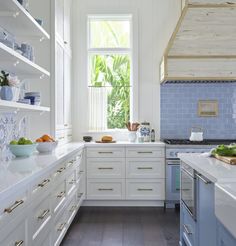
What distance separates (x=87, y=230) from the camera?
3420 millimetres

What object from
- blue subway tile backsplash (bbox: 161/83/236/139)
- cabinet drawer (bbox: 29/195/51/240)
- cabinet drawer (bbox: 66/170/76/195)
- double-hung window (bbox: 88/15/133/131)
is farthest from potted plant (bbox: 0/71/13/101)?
blue subway tile backsplash (bbox: 161/83/236/139)

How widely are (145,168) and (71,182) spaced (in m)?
1.28

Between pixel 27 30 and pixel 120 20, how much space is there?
7.91ft

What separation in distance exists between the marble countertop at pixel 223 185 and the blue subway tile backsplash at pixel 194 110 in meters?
2.52

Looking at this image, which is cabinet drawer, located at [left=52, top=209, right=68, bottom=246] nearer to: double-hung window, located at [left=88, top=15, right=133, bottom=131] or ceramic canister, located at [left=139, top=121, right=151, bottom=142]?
ceramic canister, located at [left=139, top=121, right=151, bottom=142]

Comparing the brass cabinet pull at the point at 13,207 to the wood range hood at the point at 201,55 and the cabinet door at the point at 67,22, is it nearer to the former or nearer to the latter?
the cabinet door at the point at 67,22

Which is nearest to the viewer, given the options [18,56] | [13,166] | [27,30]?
[13,166]

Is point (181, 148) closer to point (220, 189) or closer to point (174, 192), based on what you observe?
point (174, 192)

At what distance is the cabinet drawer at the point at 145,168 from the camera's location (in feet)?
14.0

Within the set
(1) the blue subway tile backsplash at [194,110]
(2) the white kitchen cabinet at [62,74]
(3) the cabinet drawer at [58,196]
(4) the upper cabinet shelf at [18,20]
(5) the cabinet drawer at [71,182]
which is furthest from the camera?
(1) the blue subway tile backsplash at [194,110]

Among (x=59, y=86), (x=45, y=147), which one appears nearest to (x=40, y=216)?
(x=45, y=147)

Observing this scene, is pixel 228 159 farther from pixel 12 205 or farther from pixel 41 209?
pixel 12 205

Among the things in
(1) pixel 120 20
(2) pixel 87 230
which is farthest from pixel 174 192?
(1) pixel 120 20

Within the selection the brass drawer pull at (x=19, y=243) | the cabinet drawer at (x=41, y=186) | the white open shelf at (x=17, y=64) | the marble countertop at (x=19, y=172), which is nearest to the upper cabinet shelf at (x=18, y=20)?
the white open shelf at (x=17, y=64)
